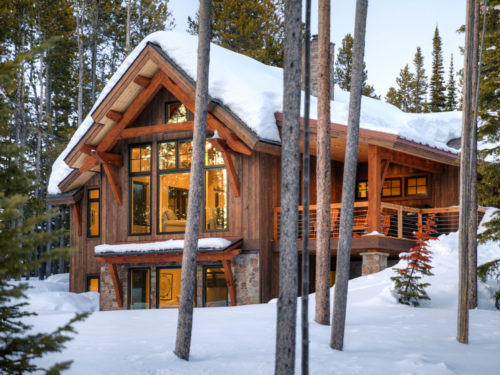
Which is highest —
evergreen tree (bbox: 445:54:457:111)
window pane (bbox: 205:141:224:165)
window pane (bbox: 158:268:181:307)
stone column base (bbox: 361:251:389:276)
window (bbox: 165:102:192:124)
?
evergreen tree (bbox: 445:54:457:111)

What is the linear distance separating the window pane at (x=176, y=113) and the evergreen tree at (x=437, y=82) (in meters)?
24.6

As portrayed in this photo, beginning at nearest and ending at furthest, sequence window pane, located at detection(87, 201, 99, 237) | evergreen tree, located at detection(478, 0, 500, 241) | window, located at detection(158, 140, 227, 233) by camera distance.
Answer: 1. evergreen tree, located at detection(478, 0, 500, 241)
2. window, located at detection(158, 140, 227, 233)
3. window pane, located at detection(87, 201, 99, 237)

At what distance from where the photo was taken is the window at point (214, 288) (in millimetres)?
16938

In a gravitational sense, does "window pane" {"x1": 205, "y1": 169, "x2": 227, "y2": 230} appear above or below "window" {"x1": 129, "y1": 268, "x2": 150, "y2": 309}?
above

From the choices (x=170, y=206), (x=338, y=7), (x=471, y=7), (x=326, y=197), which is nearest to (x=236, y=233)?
(x=170, y=206)

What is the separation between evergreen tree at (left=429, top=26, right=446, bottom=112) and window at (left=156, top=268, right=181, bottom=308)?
25.4 m

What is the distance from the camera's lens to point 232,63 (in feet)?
61.9

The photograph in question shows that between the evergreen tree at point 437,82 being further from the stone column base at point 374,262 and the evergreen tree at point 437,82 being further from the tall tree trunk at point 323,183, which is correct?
the tall tree trunk at point 323,183

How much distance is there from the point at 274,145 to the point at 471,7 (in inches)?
243

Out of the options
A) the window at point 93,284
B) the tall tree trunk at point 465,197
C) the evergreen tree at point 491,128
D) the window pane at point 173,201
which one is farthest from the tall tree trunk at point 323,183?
the window at point 93,284

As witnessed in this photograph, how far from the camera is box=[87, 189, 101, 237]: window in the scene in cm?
2000

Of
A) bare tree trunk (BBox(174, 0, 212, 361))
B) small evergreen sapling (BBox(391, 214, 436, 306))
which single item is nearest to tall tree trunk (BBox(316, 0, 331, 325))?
small evergreen sapling (BBox(391, 214, 436, 306))

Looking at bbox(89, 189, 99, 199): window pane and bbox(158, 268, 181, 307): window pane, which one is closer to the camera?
bbox(158, 268, 181, 307): window pane

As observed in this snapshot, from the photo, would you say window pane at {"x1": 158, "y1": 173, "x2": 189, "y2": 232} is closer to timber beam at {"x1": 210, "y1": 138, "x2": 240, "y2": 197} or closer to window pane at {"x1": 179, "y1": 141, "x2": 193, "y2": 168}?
window pane at {"x1": 179, "y1": 141, "x2": 193, "y2": 168}
